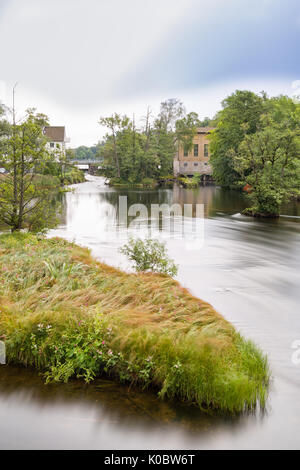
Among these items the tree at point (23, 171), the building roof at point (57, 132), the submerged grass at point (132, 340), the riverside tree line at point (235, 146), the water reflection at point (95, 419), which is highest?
the building roof at point (57, 132)

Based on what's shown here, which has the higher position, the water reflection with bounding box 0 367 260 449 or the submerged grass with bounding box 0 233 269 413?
the submerged grass with bounding box 0 233 269 413

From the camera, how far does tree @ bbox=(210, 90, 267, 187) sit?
37.7m

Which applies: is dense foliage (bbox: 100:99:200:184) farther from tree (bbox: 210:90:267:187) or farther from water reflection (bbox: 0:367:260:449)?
water reflection (bbox: 0:367:260:449)

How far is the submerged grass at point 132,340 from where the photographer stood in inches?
157

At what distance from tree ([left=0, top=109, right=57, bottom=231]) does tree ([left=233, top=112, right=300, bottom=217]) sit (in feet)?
39.6

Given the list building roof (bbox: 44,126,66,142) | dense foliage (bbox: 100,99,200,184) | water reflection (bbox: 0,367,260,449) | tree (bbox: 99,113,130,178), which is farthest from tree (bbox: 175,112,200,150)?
water reflection (bbox: 0,367,260,449)

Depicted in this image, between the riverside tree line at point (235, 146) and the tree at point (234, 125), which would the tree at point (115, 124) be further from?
the tree at point (234, 125)

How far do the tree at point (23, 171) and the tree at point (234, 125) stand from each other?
1124 inches

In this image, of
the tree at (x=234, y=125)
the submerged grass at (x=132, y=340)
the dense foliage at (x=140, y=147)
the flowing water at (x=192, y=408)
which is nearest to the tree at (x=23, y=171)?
the flowing water at (x=192, y=408)

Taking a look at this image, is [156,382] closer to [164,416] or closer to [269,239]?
[164,416]

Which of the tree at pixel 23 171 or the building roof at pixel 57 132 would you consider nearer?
the tree at pixel 23 171

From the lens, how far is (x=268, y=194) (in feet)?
63.6

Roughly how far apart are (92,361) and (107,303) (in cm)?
134

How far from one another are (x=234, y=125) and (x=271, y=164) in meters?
20.3
